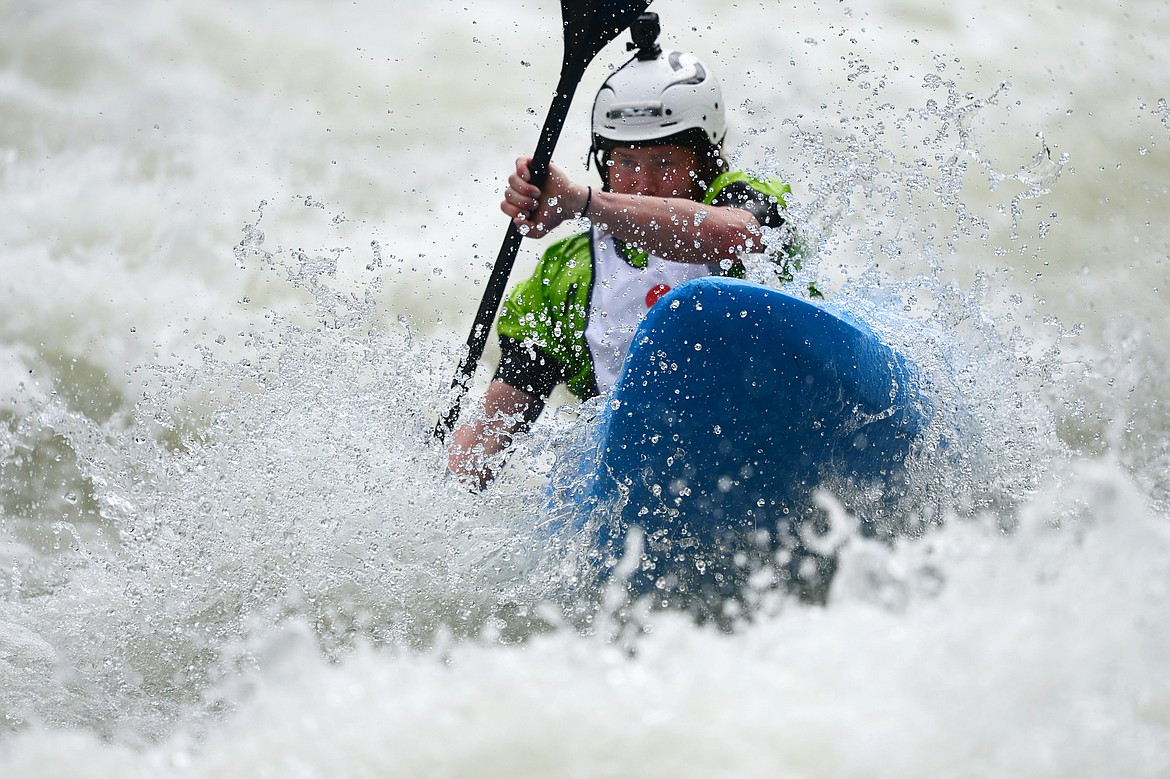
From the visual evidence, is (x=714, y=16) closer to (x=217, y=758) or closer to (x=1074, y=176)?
(x=1074, y=176)

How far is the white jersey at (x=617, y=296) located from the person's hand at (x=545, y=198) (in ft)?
0.71

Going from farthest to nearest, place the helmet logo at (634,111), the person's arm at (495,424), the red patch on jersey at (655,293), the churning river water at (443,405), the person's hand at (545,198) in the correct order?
the person's arm at (495,424), the helmet logo at (634,111), the red patch on jersey at (655,293), the person's hand at (545,198), the churning river water at (443,405)

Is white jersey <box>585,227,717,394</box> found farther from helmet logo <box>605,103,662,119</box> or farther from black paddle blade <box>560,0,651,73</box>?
black paddle blade <box>560,0,651,73</box>

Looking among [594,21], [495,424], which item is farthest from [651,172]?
[495,424]

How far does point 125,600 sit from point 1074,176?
4.55m

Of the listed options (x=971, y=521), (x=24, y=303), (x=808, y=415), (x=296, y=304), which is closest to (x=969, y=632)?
(x=808, y=415)

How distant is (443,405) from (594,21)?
950 mm

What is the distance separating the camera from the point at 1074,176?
5.26 metres

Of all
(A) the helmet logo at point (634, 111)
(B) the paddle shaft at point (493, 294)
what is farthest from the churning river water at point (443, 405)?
(A) the helmet logo at point (634, 111)

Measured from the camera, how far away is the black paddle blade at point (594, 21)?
2.63 m

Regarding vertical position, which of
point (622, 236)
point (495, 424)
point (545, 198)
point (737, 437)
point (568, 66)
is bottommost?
point (495, 424)

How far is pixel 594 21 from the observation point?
2.65 m

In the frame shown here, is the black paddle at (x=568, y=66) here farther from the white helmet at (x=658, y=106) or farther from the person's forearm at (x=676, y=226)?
the person's forearm at (x=676, y=226)

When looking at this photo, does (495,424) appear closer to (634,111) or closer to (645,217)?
(645,217)
